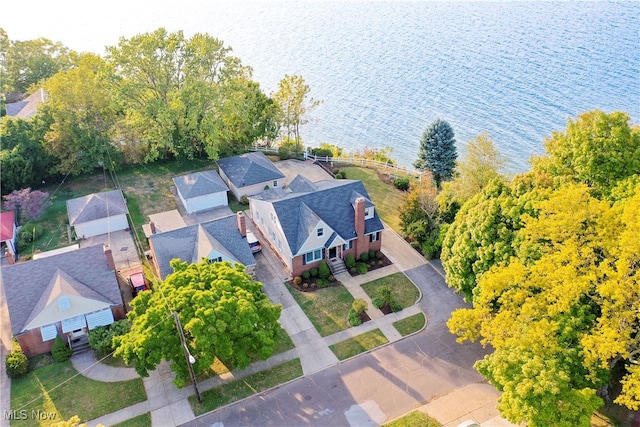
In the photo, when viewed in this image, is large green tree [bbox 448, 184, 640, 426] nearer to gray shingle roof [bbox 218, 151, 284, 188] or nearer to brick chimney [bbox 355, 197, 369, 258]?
brick chimney [bbox 355, 197, 369, 258]

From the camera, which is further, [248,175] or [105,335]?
[248,175]

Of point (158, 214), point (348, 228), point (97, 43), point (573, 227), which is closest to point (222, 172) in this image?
point (158, 214)

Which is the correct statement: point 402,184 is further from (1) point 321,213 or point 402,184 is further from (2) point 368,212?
(1) point 321,213

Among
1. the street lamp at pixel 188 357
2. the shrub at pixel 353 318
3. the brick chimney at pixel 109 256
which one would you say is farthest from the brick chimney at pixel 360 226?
the brick chimney at pixel 109 256

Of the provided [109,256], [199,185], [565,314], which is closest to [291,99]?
[199,185]

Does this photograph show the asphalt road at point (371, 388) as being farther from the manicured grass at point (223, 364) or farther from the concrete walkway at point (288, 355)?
the manicured grass at point (223, 364)

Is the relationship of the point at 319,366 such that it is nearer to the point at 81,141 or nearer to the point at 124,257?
the point at 124,257
